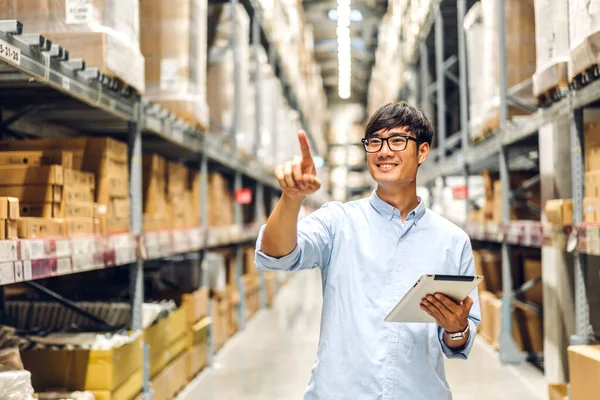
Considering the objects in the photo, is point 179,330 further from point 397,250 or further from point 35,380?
point 397,250

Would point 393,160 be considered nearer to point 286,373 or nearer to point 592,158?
point 592,158

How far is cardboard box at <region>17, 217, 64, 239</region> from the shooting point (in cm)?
251

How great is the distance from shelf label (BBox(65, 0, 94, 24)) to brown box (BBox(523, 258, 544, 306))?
15.1 feet

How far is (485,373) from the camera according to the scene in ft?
17.4

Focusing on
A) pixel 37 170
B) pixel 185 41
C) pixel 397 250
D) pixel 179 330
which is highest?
pixel 185 41

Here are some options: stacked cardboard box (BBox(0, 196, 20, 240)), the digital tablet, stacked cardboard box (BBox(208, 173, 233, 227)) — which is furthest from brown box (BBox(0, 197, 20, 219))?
stacked cardboard box (BBox(208, 173, 233, 227))

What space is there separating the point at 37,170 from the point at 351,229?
1646 millimetres

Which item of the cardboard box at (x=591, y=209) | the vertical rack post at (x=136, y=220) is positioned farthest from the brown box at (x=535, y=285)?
the vertical rack post at (x=136, y=220)

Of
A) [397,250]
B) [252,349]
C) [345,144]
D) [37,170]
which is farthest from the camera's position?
[345,144]

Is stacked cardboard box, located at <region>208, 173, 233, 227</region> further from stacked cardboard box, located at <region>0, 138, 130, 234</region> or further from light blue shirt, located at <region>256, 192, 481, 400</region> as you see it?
light blue shirt, located at <region>256, 192, 481, 400</region>

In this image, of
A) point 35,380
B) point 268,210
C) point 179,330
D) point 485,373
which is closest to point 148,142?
point 179,330

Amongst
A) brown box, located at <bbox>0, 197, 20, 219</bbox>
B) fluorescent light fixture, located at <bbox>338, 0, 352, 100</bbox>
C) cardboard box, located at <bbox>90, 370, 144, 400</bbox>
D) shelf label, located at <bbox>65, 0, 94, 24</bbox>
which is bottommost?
cardboard box, located at <bbox>90, 370, 144, 400</bbox>

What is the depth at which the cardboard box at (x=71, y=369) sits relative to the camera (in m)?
3.13

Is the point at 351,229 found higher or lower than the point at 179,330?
higher
